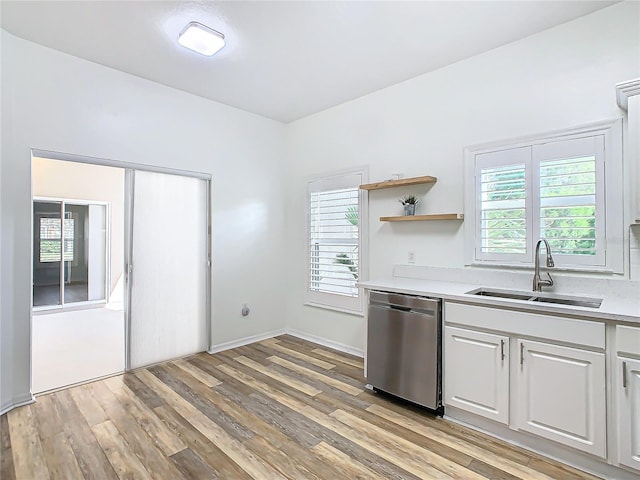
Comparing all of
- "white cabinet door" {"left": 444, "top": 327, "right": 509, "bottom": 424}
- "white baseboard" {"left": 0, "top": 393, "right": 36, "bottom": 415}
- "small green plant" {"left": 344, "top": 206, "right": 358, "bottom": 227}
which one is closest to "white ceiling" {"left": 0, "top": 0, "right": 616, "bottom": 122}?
"small green plant" {"left": 344, "top": 206, "right": 358, "bottom": 227}

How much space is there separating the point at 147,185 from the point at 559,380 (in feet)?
12.8

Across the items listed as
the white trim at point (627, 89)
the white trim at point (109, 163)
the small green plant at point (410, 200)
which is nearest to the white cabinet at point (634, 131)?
the white trim at point (627, 89)

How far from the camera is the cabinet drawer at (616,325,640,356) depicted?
1.78 meters

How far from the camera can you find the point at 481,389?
7.63 ft

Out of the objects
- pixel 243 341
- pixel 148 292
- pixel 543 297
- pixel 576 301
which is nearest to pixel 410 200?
pixel 543 297

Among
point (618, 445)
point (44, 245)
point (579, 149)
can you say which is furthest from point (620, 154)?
point (44, 245)

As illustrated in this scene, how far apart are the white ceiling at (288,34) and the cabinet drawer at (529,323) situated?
210 centimetres

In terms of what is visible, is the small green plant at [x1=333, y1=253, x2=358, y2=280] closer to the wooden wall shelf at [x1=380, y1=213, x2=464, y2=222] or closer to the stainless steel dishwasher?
the wooden wall shelf at [x1=380, y1=213, x2=464, y2=222]

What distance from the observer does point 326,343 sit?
4191 millimetres

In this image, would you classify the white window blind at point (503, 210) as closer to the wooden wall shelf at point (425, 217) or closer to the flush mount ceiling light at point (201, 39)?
the wooden wall shelf at point (425, 217)

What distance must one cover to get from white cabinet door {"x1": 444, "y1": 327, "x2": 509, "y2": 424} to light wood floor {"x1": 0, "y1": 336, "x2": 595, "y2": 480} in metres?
0.20

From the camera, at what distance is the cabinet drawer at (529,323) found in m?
1.92

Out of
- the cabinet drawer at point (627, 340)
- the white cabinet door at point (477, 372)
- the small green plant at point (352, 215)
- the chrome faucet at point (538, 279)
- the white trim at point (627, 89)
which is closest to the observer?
the cabinet drawer at point (627, 340)

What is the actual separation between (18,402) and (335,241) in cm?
324
